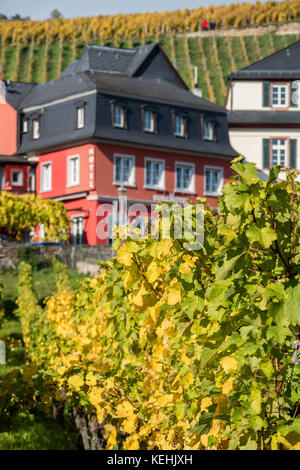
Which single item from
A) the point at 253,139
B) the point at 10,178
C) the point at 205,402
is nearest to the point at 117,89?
the point at 10,178

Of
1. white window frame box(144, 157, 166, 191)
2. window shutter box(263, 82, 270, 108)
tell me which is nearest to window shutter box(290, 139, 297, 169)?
window shutter box(263, 82, 270, 108)

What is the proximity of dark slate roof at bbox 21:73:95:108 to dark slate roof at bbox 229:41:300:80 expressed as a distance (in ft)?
23.9

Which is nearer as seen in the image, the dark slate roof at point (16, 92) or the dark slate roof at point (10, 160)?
the dark slate roof at point (10, 160)

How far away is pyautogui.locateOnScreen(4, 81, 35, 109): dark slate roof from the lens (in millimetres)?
42375

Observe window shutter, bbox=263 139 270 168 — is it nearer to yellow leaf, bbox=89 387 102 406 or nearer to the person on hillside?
yellow leaf, bbox=89 387 102 406

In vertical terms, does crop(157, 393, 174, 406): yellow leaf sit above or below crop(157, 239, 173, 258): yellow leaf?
below

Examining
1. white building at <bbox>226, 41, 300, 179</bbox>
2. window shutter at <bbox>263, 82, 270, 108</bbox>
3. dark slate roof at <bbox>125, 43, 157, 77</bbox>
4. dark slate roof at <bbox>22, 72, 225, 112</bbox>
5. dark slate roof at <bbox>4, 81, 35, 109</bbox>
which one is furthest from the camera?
dark slate roof at <bbox>125, 43, 157, 77</bbox>

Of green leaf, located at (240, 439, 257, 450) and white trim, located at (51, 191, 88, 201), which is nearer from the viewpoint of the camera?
green leaf, located at (240, 439, 257, 450)

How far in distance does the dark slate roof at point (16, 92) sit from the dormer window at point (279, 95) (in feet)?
41.9

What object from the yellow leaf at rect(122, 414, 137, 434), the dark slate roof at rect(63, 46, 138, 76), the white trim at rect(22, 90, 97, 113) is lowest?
the yellow leaf at rect(122, 414, 137, 434)

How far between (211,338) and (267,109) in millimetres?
38129

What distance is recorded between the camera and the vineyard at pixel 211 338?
11.2ft

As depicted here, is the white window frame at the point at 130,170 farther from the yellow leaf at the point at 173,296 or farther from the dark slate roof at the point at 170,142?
the yellow leaf at the point at 173,296

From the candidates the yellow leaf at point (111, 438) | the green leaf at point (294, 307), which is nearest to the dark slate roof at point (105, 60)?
the yellow leaf at point (111, 438)
